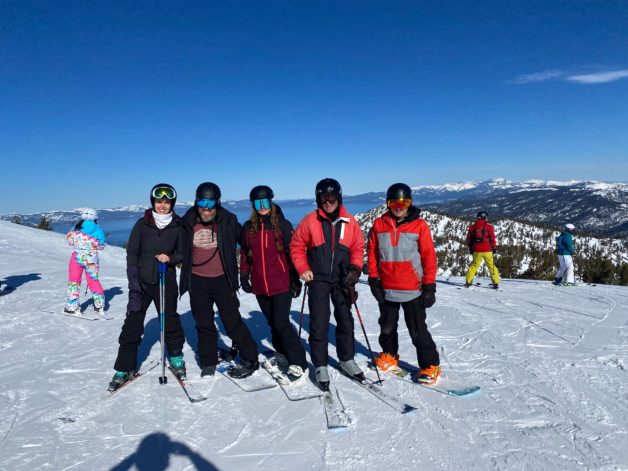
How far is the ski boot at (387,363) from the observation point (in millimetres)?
4645

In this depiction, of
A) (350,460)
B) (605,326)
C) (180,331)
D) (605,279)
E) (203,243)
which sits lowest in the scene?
(605,279)

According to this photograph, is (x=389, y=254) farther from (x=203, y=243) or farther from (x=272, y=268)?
(x=203, y=243)

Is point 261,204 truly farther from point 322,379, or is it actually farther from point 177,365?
point 177,365

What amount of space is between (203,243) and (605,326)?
24.4 feet

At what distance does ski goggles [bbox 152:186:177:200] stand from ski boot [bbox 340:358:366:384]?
289cm

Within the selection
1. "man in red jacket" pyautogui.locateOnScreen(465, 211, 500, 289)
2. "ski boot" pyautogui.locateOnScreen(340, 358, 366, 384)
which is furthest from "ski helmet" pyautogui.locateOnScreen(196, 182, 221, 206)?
"man in red jacket" pyautogui.locateOnScreen(465, 211, 500, 289)

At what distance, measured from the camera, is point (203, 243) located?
428cm

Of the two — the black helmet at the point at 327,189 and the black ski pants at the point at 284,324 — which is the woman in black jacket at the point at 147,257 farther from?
the black helmet at the point at 327,189

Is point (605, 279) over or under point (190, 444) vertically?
under

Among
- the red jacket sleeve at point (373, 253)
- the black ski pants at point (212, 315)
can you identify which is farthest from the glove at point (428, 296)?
the black ski pants at point (212, 315)

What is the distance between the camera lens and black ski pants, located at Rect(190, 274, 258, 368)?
430 centimetres

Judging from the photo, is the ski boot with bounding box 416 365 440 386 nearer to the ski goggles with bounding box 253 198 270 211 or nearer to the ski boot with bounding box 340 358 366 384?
the ski boot with bounding box 340 358 366 384

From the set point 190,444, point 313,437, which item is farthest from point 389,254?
point 190,444

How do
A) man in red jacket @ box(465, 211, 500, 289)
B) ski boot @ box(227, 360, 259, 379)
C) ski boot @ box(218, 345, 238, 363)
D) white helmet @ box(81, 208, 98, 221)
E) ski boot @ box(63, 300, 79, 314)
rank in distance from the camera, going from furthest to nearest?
1. man in red jacket @ box(465, 211, 500, 289)
2. ski boot @ box(63, 300, 79, 314)
3. white helmet @ box(81, 208, 98, 221)
4. ski boot @ box(218, 345, 238, 363)
5. ski boot @ box(227, 360, 259, 379)
